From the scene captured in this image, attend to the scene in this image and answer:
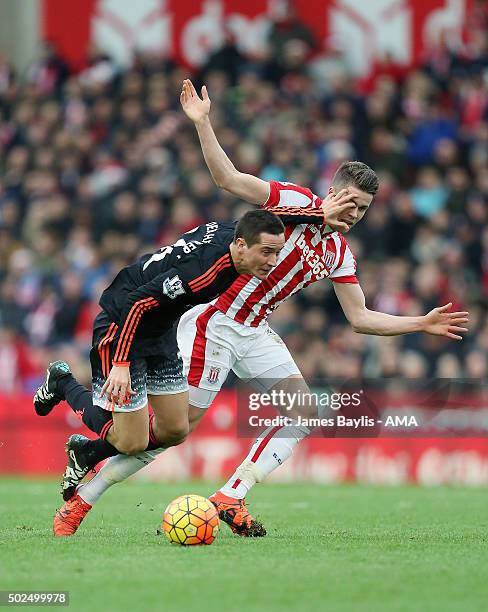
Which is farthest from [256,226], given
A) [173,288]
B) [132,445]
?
[132,445]

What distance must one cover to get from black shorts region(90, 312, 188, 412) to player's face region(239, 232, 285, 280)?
36.3 inches

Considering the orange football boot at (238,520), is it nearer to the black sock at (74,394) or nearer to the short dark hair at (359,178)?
the black sock at (74,394)

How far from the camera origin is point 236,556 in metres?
7.34

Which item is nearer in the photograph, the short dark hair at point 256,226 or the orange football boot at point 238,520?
the short dark hair at point 256,226

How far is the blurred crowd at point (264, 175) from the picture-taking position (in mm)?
16328

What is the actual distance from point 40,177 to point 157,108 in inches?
75.8

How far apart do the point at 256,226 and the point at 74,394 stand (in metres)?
2.04

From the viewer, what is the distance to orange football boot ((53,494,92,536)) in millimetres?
8383

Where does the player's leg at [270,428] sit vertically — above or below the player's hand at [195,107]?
below

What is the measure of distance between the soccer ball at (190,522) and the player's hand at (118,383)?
2.35 feet

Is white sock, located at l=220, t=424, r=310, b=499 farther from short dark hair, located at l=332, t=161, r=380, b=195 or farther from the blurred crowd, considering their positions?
the blurred crowd

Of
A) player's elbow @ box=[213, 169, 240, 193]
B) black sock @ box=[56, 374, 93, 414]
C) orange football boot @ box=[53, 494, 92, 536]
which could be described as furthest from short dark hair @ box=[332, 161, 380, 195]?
orange football boot @ box=[53, 494, 92, 536]

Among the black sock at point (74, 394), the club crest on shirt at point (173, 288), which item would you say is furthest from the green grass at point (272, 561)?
the club crest on shirt at point (173, 288)

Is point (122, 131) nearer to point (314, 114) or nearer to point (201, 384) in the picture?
point (314, 114)
